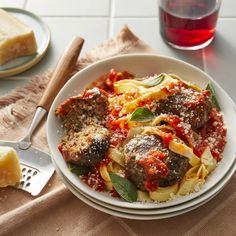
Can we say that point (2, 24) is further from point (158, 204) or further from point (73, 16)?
point (158, 204)

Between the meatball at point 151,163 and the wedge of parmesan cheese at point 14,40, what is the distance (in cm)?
123

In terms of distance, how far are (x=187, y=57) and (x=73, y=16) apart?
90 cm

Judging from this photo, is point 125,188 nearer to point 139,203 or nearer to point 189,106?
point 139,203

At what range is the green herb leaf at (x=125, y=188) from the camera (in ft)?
6.46

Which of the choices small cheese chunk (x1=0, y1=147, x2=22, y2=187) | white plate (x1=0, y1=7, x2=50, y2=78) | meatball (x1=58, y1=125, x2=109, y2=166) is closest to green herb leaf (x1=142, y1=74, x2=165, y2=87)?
meatball (x1=58, y1=125, x2=109, y2=166)

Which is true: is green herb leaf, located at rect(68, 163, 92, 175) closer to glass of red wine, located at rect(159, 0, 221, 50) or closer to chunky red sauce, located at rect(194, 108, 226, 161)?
chunky red sauce, located at rect(194, 108, 226, 161)

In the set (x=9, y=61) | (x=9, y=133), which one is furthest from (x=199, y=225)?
(x=9, y=61)

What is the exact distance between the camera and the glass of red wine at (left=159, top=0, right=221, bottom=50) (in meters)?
2.82

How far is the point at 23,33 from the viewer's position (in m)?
A: 2.92

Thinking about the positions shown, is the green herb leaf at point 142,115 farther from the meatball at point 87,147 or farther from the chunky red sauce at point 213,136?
the chunky red sauce at point 213,136

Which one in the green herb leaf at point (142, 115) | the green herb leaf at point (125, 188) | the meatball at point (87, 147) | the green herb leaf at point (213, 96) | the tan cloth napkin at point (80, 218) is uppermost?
the green herb leaf at point (142, 115)

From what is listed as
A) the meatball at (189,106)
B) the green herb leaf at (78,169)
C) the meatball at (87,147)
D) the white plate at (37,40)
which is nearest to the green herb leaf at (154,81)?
the meatball at (189,106)

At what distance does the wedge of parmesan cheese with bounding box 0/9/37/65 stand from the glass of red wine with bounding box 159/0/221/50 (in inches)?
33.3

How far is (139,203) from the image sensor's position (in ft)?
6.45
